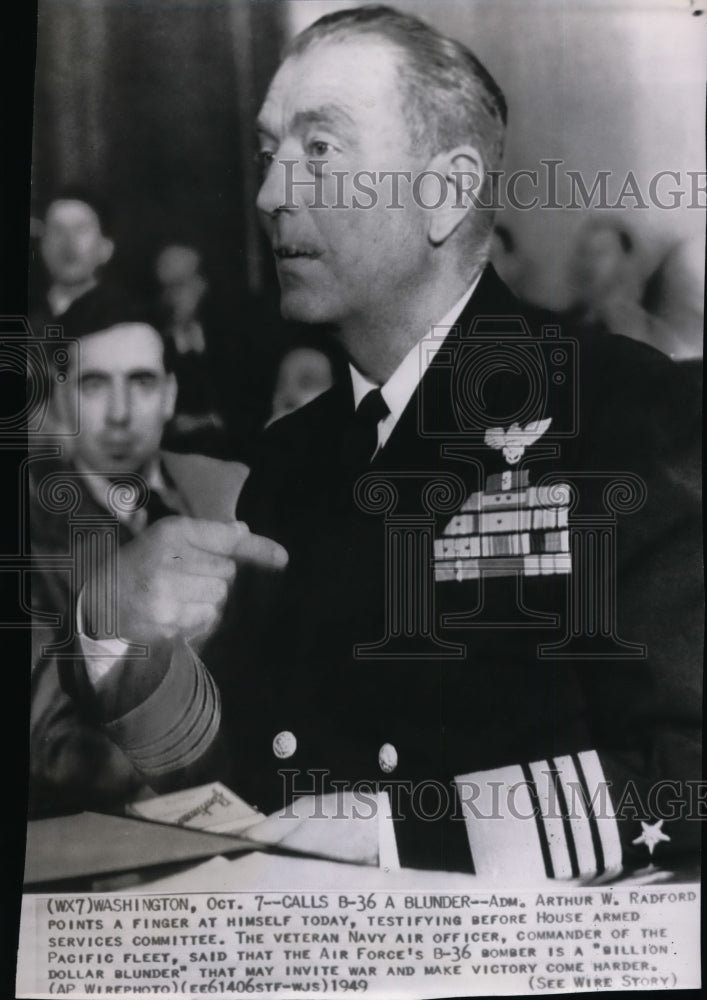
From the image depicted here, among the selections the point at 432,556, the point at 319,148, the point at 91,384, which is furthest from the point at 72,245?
the point at 432,556

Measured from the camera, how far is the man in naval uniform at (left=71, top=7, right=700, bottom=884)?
2410 mm

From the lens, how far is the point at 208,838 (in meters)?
2.41

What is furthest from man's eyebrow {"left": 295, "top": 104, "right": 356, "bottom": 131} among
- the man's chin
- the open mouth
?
the man's chin

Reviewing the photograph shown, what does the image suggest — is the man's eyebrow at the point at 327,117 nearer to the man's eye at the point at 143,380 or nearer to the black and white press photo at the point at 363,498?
the black and white press photo at the point at 363,498

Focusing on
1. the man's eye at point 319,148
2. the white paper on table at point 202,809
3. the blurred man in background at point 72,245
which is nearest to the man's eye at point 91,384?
the blurred man in background at point 72,245

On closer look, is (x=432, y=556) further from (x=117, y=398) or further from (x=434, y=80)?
(x=434, y=80)

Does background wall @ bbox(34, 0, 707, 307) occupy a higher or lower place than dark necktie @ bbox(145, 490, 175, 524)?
higher

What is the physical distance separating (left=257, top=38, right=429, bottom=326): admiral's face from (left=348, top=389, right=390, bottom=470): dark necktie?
0.20 meters

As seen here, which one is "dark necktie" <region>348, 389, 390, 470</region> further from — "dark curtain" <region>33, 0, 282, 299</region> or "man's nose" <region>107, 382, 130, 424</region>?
"man's nose" <region>107, 382, 130, 424</region>

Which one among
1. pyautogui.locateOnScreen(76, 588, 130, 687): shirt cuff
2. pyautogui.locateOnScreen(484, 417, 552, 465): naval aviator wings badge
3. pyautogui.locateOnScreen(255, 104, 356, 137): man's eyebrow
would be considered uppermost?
pyautogui.locateOnScreen(255, 104, 356, 137): man's eyebrow

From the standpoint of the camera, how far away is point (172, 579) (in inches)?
96.3

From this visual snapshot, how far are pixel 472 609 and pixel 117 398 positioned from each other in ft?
3.21

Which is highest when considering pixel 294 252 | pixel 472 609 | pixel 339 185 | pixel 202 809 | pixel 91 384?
pixel 339 185

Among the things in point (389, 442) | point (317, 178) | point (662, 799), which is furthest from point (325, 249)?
point (662, 799)
